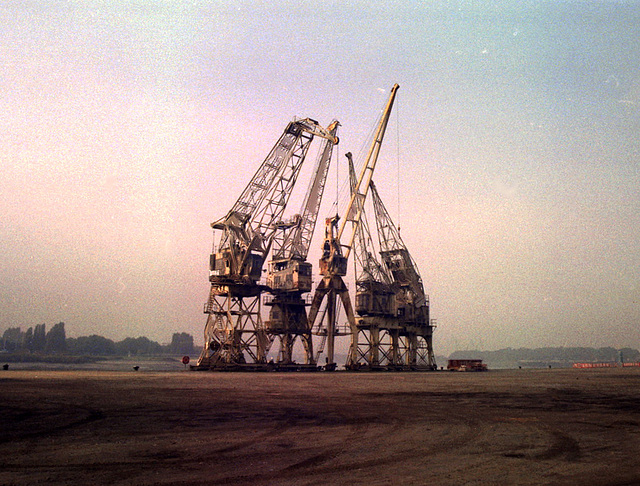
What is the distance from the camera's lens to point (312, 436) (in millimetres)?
14805

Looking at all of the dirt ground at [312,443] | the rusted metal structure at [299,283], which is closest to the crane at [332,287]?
the rusted metal structure at [299,283]

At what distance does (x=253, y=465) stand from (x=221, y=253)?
65948 millimetres

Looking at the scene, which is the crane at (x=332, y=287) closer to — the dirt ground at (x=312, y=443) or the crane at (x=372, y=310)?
the crane at (x=372, y=310)

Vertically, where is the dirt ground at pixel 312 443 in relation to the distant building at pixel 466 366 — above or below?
above

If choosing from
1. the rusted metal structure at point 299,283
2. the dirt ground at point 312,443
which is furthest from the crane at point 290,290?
the dirt ground at point 312,443

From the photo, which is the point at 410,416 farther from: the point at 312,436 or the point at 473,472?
the point at 473,472

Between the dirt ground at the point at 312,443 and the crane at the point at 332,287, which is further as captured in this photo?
the crane at the point at 332,287

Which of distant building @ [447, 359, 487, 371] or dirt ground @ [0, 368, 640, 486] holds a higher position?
dirt ground @ [0, 368, 640, 486]

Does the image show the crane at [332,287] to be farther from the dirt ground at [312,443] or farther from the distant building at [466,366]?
the dirt ground at [312,443]

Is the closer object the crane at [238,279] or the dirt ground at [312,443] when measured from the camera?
the dirt ground at [312,443]

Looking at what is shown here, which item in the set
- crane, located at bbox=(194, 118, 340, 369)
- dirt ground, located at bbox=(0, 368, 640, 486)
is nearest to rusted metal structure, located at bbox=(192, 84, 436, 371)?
crane, located at bbox=(194, 118, 340, 369)

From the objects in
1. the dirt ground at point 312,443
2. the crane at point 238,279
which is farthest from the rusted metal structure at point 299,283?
the dirt ground at point 312,443

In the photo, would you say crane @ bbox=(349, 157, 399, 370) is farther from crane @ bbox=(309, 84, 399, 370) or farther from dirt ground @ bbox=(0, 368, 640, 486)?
dirt ground @ bbox=(0, 368, 640, 486)

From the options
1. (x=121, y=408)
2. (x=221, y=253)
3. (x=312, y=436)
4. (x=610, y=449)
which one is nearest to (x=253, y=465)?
(x=312, y=436)
